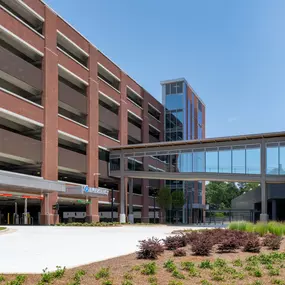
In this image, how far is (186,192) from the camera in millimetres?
67438

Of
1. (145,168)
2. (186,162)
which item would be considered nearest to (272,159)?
(186,162)

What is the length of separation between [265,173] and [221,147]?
5.79 metres

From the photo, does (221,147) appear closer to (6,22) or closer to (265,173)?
(265,173)

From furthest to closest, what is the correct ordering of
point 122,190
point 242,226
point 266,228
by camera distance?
1. point 122,190
2. point 242,226
3. point 266,228

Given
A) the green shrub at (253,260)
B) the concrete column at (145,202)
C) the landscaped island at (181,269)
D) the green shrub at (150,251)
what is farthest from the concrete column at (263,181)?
the green shrub at (150,251)

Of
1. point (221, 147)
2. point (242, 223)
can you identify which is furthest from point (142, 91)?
point (242, 223)

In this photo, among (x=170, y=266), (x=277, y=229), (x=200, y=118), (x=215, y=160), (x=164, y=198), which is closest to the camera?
(x=170, y=266)

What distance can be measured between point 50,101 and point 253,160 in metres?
21.3

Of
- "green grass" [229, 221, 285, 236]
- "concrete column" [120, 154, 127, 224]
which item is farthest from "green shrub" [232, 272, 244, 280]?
"concrete column" [120, 154, 127, 224]

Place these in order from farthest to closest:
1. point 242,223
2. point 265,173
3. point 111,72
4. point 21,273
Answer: point 111,72, point 265,173, point 242,223, point 21,273

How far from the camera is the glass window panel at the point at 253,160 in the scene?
144 ft

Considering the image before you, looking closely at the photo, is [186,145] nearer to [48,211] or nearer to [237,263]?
[48,211]

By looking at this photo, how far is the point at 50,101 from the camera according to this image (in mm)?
40594

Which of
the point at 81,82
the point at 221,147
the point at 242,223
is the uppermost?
the point at 81,82
